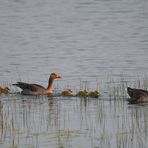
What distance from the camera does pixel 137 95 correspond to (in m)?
24.7

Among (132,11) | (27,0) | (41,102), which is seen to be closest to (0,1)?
(27,0)

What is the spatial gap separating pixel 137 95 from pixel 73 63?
979 cm

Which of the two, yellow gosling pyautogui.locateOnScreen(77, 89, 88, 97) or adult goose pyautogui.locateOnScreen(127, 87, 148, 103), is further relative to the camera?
yellow gosling pyautogui.locateOnScreen(77, 89, 88, 97)

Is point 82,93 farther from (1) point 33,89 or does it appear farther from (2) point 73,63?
(2) point 73,63

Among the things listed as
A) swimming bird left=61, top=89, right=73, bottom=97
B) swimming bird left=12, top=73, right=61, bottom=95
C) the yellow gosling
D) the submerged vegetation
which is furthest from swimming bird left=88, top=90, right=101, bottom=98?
swimming bird left=12, top=73, right=61, bottom=95

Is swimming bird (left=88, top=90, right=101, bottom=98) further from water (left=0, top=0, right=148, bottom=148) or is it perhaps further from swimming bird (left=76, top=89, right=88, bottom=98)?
water (left=0, top=0, right=148, bottom=148)

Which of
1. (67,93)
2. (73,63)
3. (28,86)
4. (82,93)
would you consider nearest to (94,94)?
(82,93)

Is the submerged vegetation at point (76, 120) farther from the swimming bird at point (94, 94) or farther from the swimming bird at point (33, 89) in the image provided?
the swimming bird at point (33, 89)

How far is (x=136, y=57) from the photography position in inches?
1388

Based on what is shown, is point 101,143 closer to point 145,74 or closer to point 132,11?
point 145,74

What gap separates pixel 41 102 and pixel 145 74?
6074mm

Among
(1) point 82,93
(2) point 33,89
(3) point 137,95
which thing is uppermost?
(2) point 33,89

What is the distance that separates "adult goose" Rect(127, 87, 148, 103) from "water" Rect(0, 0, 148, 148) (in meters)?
0.47

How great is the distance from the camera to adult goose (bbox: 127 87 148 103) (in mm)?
24797
